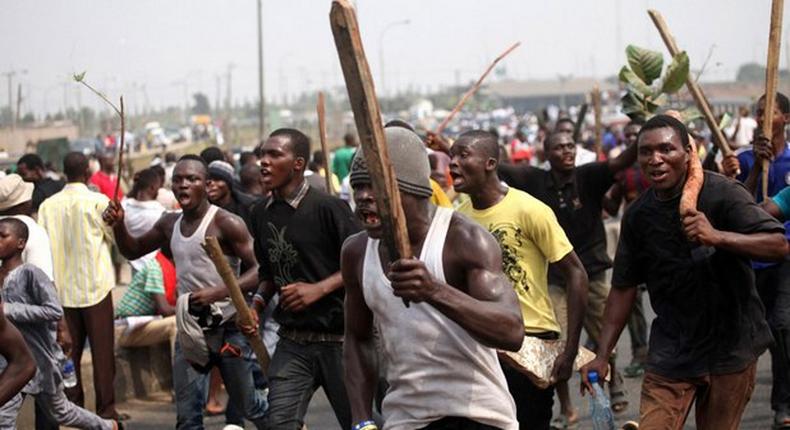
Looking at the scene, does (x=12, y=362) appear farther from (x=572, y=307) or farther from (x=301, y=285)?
(x=572, y=307)

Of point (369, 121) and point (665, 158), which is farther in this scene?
point (665, 158)

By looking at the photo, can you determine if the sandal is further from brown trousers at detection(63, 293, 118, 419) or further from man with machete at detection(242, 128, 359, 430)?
brown trousers at detection(63, 293, 118, 419)

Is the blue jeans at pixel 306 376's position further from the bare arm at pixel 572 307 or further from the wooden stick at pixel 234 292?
the bare arm at pixel 572 307

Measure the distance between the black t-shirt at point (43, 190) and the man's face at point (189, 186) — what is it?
524 cm

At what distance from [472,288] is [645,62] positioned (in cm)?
295

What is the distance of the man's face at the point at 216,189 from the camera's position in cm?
957

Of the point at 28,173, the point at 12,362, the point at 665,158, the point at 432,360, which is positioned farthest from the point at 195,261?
the point at 28,173

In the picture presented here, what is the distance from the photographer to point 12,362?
5520 millimetres

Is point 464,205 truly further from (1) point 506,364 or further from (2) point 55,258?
(2) point 55,258

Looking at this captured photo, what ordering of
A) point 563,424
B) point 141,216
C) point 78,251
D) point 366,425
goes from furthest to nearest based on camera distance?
point 141,216 → point 78,251 → point 563,424 → point 366,425

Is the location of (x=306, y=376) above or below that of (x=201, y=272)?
below

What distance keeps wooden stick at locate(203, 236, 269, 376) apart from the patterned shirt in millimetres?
3474

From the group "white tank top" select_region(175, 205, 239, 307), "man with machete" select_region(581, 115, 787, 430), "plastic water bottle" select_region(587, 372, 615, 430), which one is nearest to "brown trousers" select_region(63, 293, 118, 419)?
"white tank top" select_region(175, 205, 239, 307)

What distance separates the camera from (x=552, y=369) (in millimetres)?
6445
